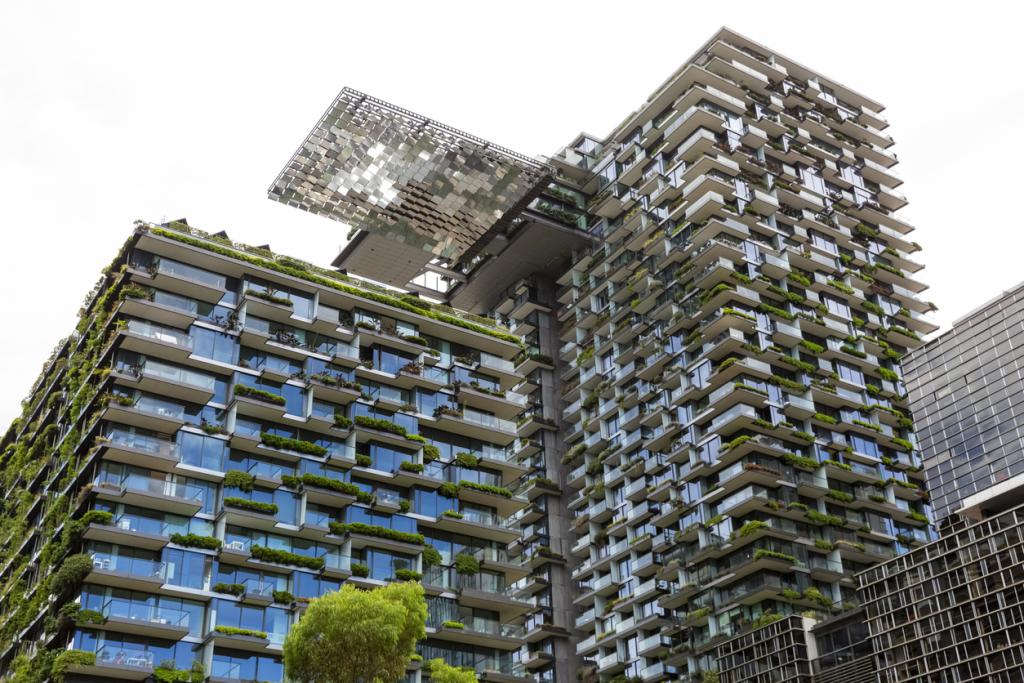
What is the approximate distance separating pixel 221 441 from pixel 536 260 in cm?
5242

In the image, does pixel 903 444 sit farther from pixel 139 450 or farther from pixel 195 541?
pixel 139 450

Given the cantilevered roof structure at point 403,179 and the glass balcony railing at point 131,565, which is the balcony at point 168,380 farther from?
the cantilevered roof structure at point 403,179

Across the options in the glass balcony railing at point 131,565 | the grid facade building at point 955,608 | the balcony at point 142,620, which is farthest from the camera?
the glass balcony railing at point 131,565

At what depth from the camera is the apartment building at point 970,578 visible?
192 feet

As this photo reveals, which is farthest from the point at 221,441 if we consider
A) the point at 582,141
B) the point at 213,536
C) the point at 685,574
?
the point at 582,141

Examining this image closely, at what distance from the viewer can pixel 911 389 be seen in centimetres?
9250

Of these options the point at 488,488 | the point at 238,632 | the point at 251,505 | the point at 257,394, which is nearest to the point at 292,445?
the point at 257,394

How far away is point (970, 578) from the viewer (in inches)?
2387

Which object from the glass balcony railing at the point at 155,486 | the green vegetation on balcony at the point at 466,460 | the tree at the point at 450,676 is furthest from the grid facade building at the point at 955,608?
the glass balcony railing at the point at 155,486

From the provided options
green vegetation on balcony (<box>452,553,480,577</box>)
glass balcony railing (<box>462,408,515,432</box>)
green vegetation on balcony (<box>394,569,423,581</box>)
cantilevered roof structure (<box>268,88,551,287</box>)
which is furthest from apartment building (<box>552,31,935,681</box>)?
green vegetation on balcony (<box>394,569,423,581</box>)

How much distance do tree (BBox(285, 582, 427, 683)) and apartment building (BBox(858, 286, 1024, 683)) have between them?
30.1 metres

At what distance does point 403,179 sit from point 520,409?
2598cm

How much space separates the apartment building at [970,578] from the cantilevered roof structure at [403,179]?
3944 cm

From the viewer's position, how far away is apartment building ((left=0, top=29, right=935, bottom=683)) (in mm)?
65750
